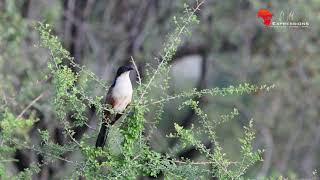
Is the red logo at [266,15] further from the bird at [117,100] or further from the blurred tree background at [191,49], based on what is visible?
the bird at [117,100]

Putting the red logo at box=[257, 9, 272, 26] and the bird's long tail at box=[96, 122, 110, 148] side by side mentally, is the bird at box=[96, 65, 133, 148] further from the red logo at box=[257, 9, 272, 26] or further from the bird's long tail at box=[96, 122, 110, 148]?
the red logo at box=[257, 9, 272, 26]

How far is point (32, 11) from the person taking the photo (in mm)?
9914

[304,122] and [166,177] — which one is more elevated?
[304,122]

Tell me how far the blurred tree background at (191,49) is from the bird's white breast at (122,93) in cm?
174

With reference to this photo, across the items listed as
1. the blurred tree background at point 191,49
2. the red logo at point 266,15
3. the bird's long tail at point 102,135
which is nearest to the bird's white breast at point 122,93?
the bird's long tail at point 102,135

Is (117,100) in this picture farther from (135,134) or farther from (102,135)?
(135,134)

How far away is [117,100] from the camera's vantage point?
18.4 feet

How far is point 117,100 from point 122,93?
70mm

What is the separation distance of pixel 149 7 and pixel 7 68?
84.4 inches

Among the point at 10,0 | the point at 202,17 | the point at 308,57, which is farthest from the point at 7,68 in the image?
the point at 308,57

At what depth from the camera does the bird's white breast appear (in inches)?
213

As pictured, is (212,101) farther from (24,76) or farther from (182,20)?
(182,20)

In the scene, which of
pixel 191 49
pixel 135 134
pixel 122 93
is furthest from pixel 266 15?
pixel 135 134

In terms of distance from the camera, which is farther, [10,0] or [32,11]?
[32,11]
